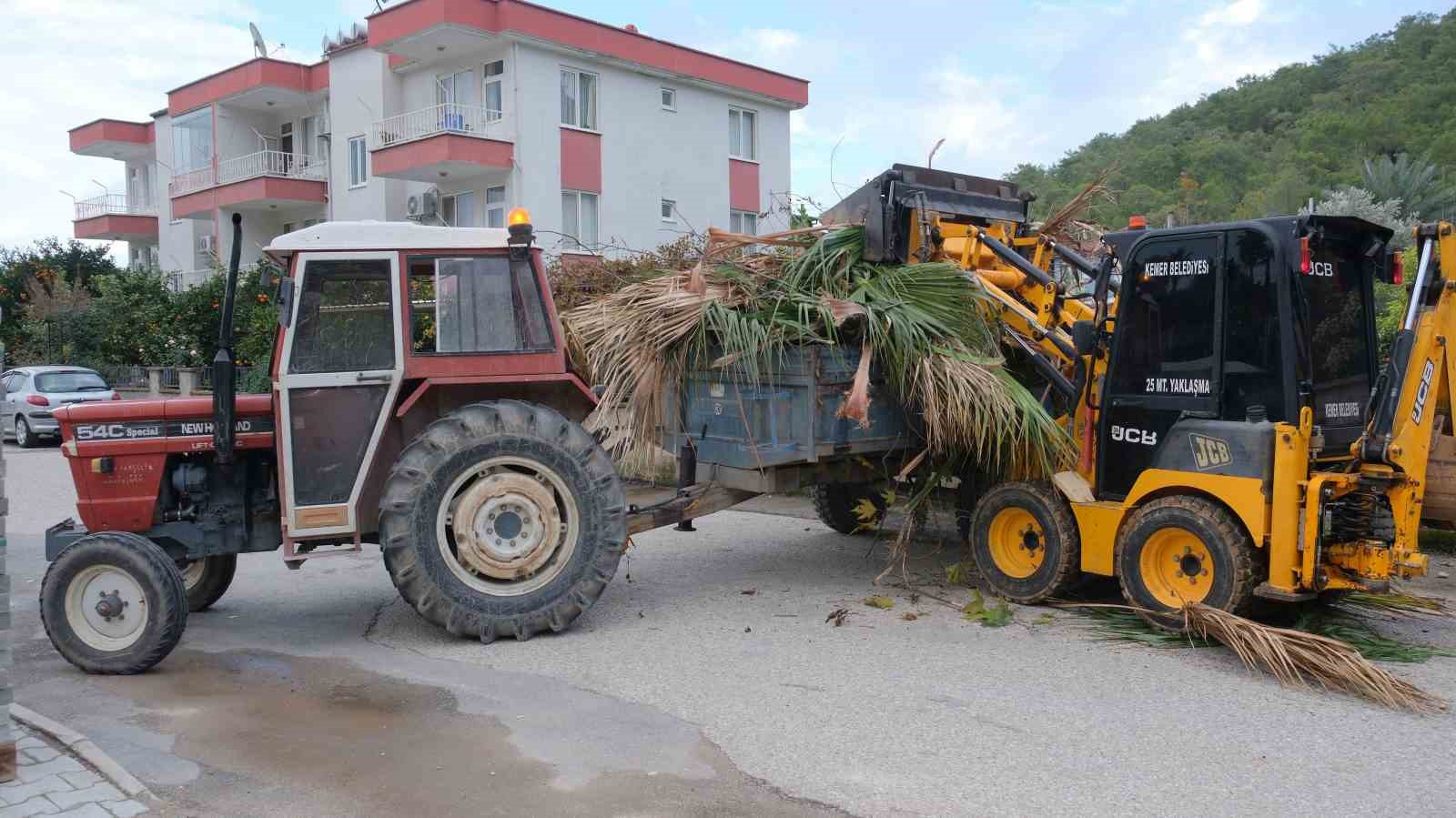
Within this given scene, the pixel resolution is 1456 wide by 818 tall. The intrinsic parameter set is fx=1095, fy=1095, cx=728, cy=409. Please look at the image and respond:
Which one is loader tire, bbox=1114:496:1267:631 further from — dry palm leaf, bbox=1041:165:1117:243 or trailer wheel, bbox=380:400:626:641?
trailer wheel, bbox=380:400:626:641

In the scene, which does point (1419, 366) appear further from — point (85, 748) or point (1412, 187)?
point (1412, 187)

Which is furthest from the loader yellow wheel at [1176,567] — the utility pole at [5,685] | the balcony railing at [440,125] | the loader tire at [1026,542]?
the balcony railing at [440,125]

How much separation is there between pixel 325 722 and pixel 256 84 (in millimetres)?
26562

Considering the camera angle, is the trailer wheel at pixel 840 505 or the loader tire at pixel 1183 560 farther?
the trailer wheel at pixel 840 505

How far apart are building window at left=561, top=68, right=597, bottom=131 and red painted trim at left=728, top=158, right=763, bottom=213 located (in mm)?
4211

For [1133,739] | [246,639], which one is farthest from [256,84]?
[1133,739]

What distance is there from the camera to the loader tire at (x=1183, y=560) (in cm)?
602


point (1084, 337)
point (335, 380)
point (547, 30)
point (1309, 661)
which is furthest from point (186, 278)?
point (1309, 661)

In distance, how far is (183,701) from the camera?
5508mm

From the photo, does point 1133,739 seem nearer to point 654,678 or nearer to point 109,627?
point 654,678

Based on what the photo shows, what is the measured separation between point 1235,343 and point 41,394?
878 inches

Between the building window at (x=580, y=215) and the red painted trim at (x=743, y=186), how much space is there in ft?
13.6

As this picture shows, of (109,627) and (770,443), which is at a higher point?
(770,443)

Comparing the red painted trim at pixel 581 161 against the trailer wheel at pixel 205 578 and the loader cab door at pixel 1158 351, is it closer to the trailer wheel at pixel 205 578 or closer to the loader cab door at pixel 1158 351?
the trailer wheel at pixel 205 578
